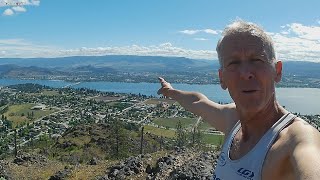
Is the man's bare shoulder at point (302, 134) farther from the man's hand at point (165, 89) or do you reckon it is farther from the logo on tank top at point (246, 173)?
the man's hand at point (165, 89)

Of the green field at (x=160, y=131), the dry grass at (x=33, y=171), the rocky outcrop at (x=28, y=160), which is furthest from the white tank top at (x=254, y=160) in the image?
the green field at (x=160, y=131)

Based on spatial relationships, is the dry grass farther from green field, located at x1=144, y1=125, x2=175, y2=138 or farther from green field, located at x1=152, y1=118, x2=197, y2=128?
green field, located at x1=152, y1=118, x2=197, y2=128

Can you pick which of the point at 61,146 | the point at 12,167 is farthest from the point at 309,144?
the point at 61,146

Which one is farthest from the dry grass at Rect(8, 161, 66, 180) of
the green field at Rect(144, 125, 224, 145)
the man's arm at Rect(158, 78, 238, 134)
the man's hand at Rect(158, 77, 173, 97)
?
the green field at Rect(144, 125, 224, 145)

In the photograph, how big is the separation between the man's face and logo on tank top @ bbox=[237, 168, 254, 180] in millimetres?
258

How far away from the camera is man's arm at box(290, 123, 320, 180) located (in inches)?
47.2

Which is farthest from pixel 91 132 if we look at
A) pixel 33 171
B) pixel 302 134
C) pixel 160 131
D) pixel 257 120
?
pixel 302 134

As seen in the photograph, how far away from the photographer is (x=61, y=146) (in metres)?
39.8

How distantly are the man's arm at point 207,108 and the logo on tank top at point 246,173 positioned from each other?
0.65 m

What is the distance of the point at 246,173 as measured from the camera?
5.12ft

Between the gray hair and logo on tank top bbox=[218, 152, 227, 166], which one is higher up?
the gray hair

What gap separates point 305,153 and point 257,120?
0.45 metres

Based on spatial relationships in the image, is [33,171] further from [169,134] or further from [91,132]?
[169,134]

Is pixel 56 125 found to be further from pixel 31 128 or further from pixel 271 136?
pixel 271 136
